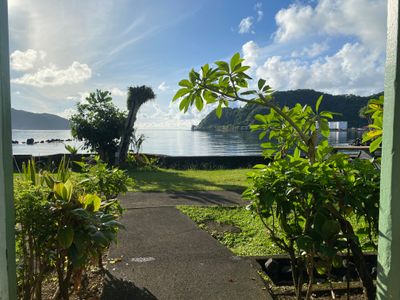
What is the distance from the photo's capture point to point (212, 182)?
9195 mm

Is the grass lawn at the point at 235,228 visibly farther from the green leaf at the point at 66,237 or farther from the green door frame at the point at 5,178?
the green door frame at the point at 5,178

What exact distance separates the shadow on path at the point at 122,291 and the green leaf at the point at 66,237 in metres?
1.14

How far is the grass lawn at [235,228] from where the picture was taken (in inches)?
158

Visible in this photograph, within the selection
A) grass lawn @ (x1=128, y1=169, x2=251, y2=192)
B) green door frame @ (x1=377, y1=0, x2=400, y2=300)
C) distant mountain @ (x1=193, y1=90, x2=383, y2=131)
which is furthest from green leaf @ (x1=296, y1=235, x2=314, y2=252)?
grass lawn @ (x1=128, y1=169, x2=251, y2=192)

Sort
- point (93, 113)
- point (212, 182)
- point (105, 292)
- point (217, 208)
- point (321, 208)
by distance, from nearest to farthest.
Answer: point (321, 208), point (105, 292), point (217, 208), point (212, 182), point (93, 113)

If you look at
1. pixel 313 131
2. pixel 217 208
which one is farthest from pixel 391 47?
pixel 217 208

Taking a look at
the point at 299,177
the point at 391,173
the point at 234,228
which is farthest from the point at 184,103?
the point at 234,228

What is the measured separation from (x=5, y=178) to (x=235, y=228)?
12.9 ft

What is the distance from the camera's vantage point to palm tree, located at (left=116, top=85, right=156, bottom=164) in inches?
508

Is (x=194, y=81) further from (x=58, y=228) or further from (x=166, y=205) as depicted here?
(x=166, y=205)

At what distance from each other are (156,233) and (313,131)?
2.90 meters

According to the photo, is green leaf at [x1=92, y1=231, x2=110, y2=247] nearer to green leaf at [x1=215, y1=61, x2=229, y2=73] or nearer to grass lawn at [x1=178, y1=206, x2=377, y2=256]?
green leaf at [x1=215, y1=61, x2=229, y2=73]

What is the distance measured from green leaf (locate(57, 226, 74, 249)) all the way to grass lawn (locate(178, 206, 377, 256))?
7.23 ft

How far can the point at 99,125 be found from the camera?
1247cm
